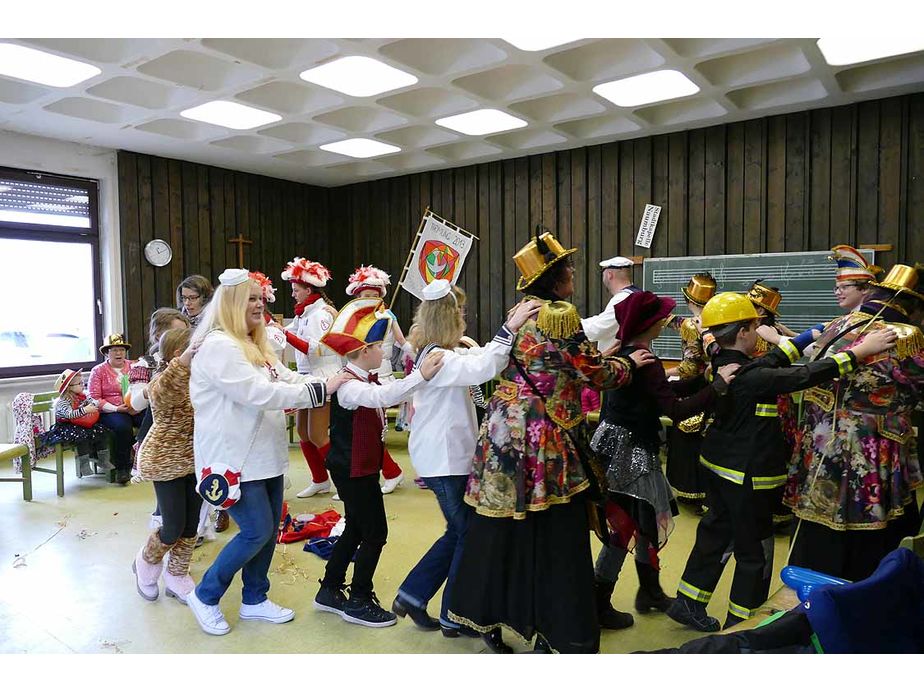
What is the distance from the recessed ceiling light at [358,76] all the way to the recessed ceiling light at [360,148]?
1.49 m

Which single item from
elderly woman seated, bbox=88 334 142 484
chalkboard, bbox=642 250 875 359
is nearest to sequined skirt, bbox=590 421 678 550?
chalkboard, bbox=642 250 875 359

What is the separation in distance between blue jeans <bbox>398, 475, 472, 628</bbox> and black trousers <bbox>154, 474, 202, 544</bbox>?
1.03 m

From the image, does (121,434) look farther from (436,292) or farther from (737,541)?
→ (737,541)

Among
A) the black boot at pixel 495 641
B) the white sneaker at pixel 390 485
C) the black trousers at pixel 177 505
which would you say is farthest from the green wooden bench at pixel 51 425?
the black boot at pixel 495 641

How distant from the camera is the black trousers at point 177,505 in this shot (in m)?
2.89

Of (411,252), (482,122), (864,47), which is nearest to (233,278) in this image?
(482,122)

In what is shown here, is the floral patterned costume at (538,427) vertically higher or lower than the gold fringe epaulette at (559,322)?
lower

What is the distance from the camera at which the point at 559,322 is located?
2.20 metres

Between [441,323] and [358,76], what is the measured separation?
306 centimetres

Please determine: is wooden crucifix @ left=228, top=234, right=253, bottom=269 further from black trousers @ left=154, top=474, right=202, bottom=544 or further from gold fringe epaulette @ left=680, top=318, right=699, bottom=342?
gold fringe epaulette @ left=680, top=318, right=699, bottom=342

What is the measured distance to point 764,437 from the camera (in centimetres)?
243

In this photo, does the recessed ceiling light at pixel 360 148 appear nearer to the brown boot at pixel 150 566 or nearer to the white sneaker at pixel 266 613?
the brown boot at pixel 150 566

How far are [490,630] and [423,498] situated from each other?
2441 millimetres

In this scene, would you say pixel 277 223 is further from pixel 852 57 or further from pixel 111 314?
pixel 852 57
